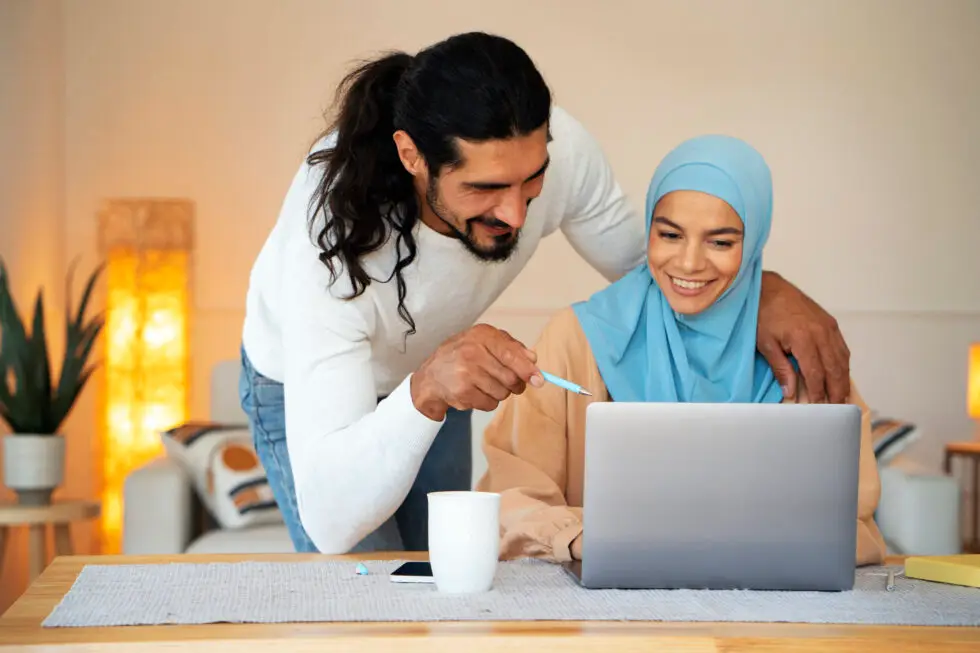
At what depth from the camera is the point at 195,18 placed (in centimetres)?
435

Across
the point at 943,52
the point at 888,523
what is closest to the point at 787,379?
the point at 888,523

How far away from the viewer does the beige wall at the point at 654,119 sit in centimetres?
436

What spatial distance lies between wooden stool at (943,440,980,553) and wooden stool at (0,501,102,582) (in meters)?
3.15

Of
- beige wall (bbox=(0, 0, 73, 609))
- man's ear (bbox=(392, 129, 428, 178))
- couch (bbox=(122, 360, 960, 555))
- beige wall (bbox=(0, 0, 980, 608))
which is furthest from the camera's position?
beige wall (bbox=(0, 0, 980, 608))

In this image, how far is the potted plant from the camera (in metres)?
3.20

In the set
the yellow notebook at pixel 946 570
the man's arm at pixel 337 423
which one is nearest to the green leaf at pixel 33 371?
the man's arm at pixel 337 423

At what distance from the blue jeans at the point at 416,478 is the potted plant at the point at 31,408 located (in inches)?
63.2

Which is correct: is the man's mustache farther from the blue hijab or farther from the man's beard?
the blue hijab

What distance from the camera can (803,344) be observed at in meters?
1.62

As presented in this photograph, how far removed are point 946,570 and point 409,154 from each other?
81cm

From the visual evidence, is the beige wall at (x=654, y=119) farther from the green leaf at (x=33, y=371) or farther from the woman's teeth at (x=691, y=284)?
the woman's teeth at (x=691, y=284)

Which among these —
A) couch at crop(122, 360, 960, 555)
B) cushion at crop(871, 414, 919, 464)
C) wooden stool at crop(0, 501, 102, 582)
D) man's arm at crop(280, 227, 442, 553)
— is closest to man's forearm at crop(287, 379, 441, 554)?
man's arm at crop(280, 227, 442, 553)

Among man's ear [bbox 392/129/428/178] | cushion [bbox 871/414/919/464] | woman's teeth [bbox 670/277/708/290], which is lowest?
cushion [bbox 871/414/919/464]

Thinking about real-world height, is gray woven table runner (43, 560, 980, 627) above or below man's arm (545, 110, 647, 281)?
below
